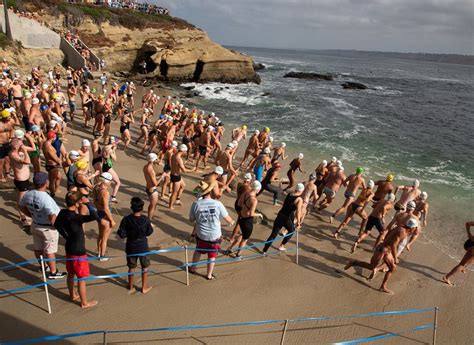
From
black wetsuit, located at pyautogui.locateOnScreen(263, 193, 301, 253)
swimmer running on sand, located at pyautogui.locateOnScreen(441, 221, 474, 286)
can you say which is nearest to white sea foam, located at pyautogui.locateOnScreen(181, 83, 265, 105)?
black wetsuit, located at pyautogui.locateOnScreen(263, 193, 301, 253)

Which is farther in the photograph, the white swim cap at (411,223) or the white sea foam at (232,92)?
the white sea foam at (232,92)

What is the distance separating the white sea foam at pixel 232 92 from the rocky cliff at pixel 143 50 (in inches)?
80.8

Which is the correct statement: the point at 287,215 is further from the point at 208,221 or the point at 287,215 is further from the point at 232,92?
the point at 232,92

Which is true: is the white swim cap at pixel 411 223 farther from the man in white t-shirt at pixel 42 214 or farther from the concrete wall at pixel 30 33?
the concrete wall at pixel 30 33

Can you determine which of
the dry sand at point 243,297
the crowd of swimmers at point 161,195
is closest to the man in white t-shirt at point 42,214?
the crowd of swimmers at point 161,195

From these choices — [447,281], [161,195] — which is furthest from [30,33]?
[447,281]

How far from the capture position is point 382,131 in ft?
70.9

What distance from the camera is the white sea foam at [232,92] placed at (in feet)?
92.9

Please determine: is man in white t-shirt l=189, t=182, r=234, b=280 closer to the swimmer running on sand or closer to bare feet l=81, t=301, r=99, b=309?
bare feet l=81, t=301, r=99, b=309

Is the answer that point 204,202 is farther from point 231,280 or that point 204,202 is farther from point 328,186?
point 328,186

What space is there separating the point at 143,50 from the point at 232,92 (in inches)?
456

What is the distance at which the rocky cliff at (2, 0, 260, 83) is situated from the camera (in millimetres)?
33562

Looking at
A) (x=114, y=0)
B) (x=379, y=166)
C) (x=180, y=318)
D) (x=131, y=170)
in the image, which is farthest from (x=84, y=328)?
(x=114, y=0)

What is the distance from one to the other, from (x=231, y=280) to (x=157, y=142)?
7.79m
